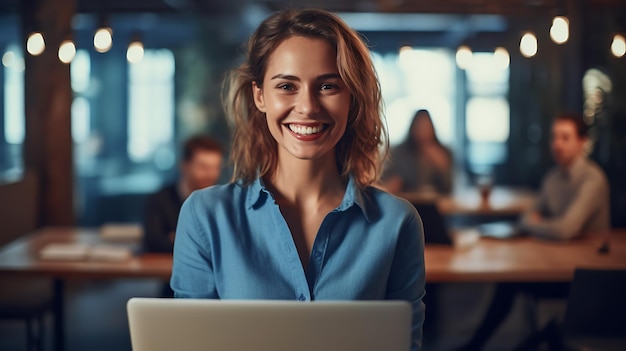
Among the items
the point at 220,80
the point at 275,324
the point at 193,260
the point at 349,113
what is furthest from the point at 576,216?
the point at 220,80

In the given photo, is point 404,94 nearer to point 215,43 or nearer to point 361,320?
point 215,43

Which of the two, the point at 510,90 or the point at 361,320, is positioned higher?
the point at 510,90

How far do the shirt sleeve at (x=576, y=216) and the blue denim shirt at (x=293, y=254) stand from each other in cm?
279

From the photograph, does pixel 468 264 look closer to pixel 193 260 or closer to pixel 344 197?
pixel 344 197

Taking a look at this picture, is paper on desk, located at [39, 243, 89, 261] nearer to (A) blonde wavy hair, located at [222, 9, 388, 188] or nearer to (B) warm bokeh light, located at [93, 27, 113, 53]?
(B) warm bokeh light, located at [93, 27, 113, 53]

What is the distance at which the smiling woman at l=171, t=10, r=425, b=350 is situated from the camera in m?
1.67

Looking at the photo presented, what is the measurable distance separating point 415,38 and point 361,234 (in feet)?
36.8

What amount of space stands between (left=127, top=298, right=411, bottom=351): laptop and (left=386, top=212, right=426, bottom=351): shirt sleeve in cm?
40

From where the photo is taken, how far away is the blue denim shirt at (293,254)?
1668mm

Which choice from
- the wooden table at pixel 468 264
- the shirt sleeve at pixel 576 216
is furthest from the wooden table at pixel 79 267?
the shirt sleeve at pixel 576 216

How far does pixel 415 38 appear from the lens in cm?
1260

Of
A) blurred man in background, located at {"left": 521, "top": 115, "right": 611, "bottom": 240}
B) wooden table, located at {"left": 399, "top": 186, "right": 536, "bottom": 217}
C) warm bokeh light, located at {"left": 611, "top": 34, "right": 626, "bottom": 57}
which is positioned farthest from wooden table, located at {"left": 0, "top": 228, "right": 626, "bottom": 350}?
wooden table, located at {"left": 399, "top": 186, "right": 536, "bottom": 217}

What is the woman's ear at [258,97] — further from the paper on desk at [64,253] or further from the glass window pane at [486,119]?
the glass window pane at [486,119]

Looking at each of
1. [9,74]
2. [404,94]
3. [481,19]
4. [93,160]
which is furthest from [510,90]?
[9,74]
